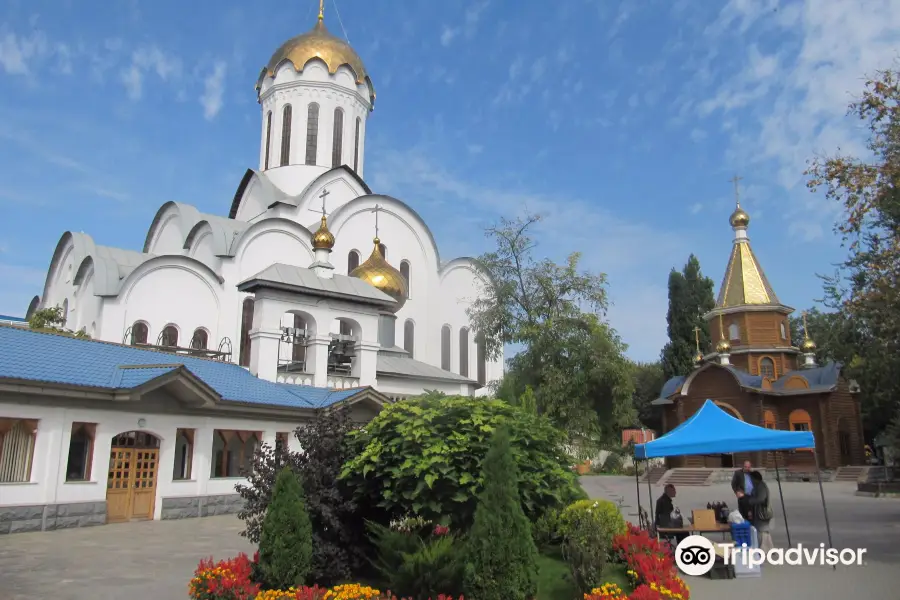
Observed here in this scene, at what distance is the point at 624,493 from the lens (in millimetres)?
23859

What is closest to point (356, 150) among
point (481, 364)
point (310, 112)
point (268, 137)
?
point (310, 112)

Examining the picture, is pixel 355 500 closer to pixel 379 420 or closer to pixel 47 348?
pixel 379 420

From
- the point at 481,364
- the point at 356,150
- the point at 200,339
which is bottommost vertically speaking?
the point at 200,339

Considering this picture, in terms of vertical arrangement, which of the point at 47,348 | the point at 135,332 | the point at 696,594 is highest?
the point at 135,332

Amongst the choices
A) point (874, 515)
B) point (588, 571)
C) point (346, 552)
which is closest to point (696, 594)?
point (588, 571)

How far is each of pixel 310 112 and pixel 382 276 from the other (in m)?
9.41

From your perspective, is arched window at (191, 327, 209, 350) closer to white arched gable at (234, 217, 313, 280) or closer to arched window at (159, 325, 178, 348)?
arched window at (159, 325, 178, 348)

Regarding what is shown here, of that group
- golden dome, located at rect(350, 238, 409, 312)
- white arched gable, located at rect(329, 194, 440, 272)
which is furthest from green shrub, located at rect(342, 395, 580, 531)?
white arched gable, located at rect(329, 194, 440, 272)

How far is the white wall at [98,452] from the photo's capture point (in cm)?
1198

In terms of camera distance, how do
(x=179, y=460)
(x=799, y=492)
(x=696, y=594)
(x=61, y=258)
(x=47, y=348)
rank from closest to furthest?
(x=696, y=594)
(x=47, y=348)
(x=179, y=460)
(x=799, y=492)
(x=61, y=258)

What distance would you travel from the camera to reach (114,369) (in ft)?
44.6

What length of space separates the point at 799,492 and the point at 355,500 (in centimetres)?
1898

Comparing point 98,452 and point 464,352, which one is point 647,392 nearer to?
point 464,352

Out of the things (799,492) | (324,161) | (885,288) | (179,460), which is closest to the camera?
(885,288)
